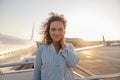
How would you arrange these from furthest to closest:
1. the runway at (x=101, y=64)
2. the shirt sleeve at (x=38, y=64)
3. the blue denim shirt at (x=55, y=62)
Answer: the runway at (x=101, y=64) → the shirt sleeve at (x=38, y=64) → the blue denim shirt at (x=55, y=62)

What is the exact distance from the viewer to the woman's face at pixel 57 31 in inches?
115

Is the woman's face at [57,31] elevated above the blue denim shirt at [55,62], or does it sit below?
above

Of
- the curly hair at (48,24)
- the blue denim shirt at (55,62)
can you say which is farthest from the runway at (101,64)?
the blue denim shirt at (55,62)

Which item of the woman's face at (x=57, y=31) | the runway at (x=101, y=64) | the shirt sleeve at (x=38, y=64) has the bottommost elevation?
the runway at (x=101, y=64)

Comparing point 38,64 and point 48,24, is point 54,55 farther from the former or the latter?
point 48,24

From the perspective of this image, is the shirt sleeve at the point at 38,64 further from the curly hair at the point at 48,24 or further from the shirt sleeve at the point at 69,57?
the shirt sleeve at the point at 69,57

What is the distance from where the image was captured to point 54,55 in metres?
2.78

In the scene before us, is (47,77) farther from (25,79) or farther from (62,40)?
(25,79)

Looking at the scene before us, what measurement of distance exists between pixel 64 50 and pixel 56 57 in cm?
11

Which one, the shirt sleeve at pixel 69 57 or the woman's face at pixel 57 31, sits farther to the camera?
the woman's face at pixel 57 31

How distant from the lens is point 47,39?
2.98 metres

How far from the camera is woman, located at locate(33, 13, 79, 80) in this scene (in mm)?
2740

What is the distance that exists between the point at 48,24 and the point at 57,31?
0.17 metres

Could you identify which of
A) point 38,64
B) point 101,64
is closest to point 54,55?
point 38,64
